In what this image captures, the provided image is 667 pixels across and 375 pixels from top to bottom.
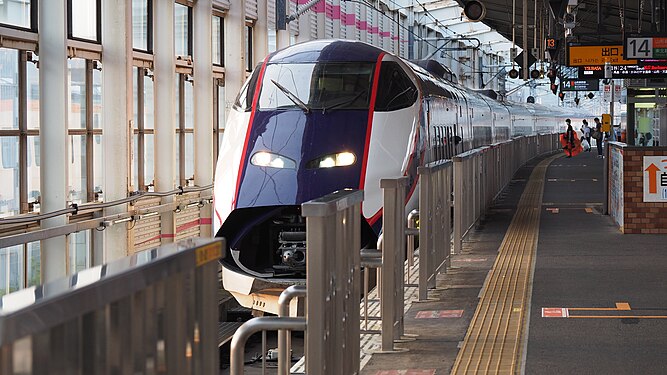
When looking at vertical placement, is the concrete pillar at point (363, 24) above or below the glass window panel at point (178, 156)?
above

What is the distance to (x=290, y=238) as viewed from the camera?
11.8 meters

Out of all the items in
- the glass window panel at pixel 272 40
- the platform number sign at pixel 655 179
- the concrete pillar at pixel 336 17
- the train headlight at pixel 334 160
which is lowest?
the platform number sign at pixel 655 179

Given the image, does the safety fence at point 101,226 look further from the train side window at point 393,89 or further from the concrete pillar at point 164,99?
the train side window at point 393,89

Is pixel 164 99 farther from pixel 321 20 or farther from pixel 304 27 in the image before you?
pixel 321 20

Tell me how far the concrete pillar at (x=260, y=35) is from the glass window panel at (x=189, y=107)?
417 cm

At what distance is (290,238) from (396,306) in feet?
13.8

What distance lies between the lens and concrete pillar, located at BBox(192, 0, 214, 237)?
22.3 m

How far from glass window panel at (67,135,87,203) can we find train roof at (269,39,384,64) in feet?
13.8

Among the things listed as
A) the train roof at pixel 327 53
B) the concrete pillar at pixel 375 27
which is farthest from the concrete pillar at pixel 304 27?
the train roof at pixel 327 53

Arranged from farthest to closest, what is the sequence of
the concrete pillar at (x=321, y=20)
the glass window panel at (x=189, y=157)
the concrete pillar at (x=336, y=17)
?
the concrete pillar at (x=336, y=17), the concrete pillar at (x=321, y=20), the glass window panel at (x=189, y=157)

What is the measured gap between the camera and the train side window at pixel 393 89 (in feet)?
44.5

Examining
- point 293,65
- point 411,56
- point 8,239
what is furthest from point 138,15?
point 411,56

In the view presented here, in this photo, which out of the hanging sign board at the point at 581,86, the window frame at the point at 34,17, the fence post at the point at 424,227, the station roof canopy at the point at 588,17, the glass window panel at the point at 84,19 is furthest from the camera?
the hanging sign board at the point at 581,86

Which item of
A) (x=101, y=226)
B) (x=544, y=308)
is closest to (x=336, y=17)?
(x=101, y=226)
